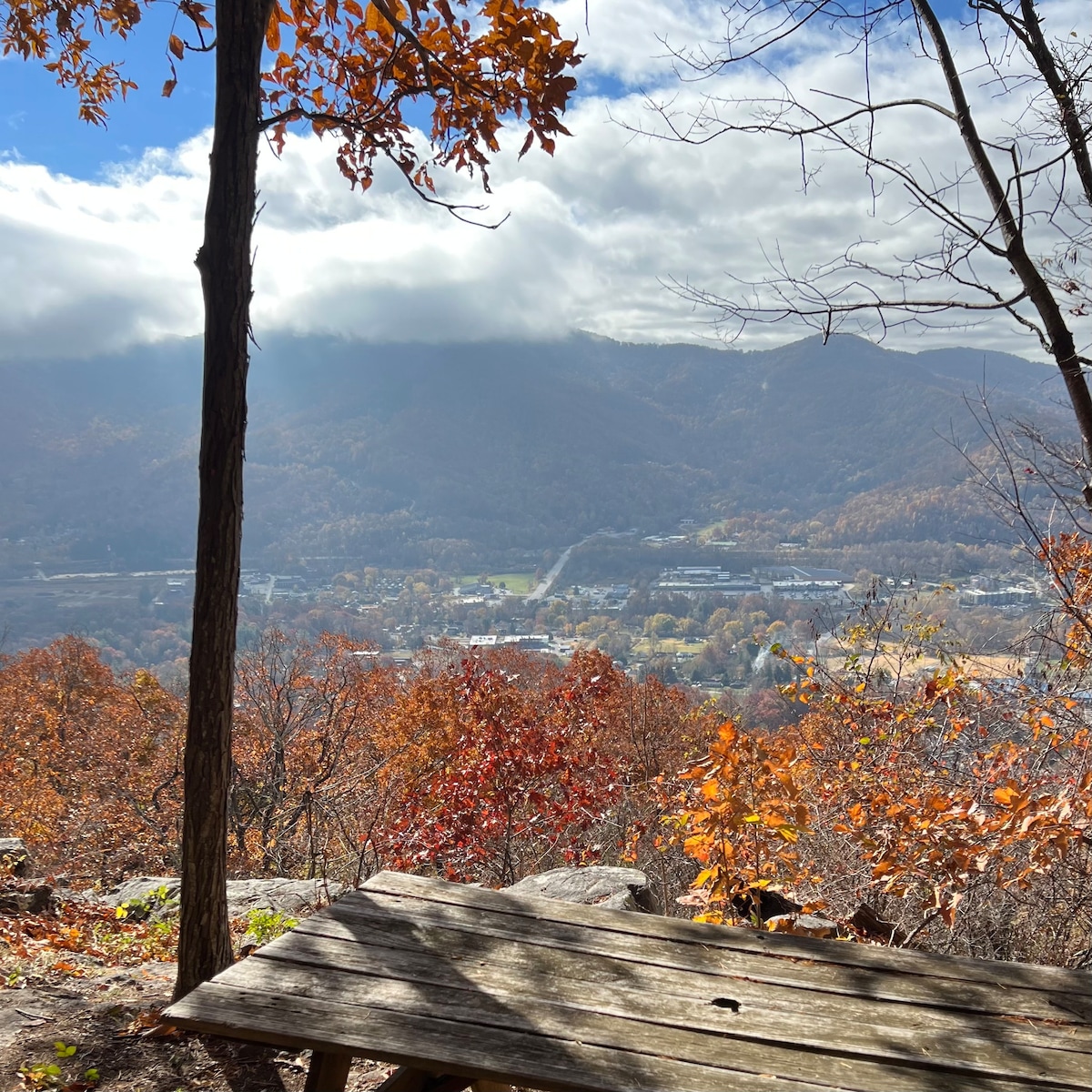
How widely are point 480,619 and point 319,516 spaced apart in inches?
1674

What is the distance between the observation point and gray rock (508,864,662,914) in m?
4.79

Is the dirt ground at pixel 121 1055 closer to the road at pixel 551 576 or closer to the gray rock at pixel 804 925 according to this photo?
the gray rock at pixel 804 925

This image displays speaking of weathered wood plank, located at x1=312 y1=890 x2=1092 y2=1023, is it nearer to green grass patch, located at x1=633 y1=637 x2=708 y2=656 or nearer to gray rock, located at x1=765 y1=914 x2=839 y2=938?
gray rock, located at x1=765 y1=914 x2=839 y2=938

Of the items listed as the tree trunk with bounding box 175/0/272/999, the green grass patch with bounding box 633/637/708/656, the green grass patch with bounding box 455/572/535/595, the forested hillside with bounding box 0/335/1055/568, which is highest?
the forested hillside with bounding box 0/335/1055/568

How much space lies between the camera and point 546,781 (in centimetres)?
864

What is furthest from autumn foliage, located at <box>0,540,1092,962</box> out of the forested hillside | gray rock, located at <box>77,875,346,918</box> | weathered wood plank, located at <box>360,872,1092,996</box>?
the forested hillside

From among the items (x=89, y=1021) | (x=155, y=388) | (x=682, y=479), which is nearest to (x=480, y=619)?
(x=682, y=479)

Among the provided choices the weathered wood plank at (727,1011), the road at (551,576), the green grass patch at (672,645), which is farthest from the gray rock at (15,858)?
the road at (551,576)

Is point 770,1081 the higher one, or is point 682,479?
point 682,479

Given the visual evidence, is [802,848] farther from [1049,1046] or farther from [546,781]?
[1049,1046]

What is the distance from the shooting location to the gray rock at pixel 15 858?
655 centimetres

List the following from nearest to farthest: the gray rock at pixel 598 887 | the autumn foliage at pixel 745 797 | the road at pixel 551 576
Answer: the autumn foliage at pixel 745 797
the gray rock at pixel 598 887
the road at pixel 551 576

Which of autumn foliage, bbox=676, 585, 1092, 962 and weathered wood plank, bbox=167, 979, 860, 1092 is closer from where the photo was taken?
weathered wood plank, bbox=167, 979, 860, 1092

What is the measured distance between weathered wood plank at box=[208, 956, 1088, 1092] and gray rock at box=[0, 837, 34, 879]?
20.6 ft
